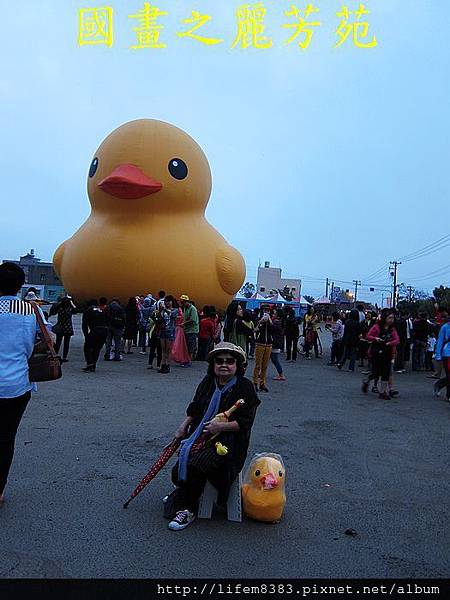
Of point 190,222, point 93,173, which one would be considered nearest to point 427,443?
point 190,222

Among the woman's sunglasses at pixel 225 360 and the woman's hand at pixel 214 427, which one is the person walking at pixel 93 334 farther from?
the woman's hand at pixel 214 427

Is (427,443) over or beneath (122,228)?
beneath

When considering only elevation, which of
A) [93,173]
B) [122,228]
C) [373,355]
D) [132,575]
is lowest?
[132,575]

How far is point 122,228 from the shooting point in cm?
1388

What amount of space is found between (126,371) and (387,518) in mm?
6585

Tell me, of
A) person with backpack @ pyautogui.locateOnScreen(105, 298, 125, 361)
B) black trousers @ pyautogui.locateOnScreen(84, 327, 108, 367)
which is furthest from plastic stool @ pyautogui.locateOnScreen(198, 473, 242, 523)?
person with backpack @ pyautogui.locateOnScreen(105, 298, 125, 361)

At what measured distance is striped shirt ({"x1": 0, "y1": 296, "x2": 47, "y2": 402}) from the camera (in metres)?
3.29

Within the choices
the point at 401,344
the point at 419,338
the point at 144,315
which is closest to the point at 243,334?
the point at 144,315

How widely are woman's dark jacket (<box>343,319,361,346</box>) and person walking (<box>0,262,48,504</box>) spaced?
28.8 feet

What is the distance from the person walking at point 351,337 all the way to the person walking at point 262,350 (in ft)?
11.5

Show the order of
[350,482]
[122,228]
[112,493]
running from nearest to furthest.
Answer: [112,493]
[350,482]
[122,228]

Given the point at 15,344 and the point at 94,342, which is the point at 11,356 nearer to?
the point at 15,344

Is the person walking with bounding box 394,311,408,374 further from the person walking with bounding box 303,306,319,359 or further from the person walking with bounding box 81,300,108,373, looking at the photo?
the person walking with bounding box 81,300,108,373

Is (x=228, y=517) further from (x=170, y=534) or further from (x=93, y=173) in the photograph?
Result: (x=93, y=173)
